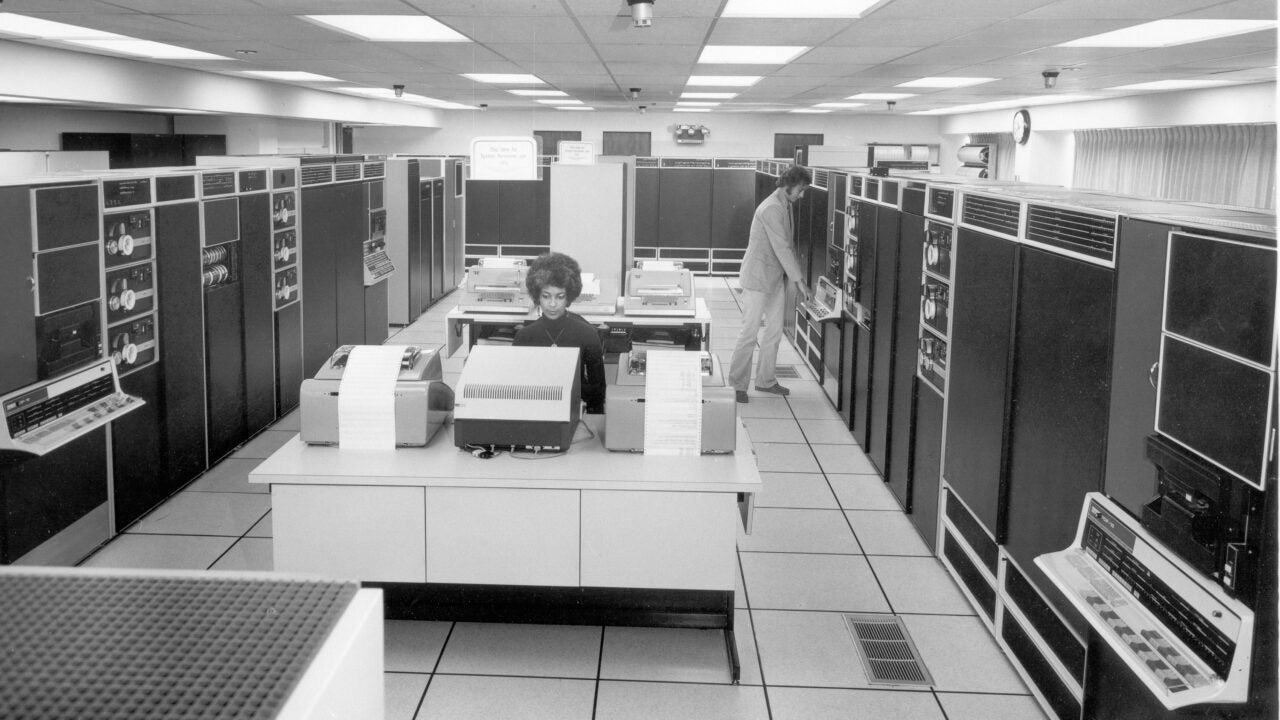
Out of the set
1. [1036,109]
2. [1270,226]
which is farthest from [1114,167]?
[1270,226]

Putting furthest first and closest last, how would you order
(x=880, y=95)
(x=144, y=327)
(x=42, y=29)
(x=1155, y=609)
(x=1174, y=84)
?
(x=880, y=95) < (x=1174, y=84) < (x=42, y=29) < (x=144, y=327) < (x=1155, y=609)

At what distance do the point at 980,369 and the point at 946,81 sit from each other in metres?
7.65

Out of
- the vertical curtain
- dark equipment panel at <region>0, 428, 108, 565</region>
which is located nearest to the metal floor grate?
dark equipment panel at <region>0, 428, 108, 565</region>

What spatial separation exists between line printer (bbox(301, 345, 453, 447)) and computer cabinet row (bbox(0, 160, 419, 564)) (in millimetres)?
1059

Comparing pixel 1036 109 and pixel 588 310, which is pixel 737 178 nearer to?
pixel 1036 109

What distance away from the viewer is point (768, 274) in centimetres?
700

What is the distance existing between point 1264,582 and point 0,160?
453 cm

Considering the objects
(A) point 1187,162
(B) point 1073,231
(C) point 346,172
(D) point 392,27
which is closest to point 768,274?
(D) point 392,27

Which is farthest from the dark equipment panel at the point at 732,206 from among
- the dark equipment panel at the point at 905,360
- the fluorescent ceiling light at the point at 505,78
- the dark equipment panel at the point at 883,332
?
the dark equipment panel at the point at 905,360

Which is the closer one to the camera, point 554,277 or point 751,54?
point 554,277

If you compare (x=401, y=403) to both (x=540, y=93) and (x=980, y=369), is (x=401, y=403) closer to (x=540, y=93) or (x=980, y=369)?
(x=980, y=369)

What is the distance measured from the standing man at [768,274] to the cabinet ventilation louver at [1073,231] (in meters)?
3.54

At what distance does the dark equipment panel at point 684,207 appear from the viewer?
538 inches

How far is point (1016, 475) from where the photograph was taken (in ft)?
11.1
